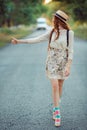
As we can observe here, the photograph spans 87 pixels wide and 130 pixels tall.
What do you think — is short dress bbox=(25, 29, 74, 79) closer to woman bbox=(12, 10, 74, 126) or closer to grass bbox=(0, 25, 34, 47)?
woman bbox=(12, 10, 74, 126)

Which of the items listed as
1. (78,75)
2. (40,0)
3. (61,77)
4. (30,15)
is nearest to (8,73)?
(78,75)

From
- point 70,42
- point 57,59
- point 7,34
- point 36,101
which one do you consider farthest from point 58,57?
point 7,34

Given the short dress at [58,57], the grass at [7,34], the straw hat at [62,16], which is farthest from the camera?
the grass at [7,34]

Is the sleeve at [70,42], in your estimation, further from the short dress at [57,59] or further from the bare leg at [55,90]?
the bare leg at [55,90]

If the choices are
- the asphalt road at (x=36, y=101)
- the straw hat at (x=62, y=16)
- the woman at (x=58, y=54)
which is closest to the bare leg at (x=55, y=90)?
the woman at (x=58, y=54)

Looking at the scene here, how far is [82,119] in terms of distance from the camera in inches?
275

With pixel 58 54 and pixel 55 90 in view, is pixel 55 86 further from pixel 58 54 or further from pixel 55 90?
pixel 58 54

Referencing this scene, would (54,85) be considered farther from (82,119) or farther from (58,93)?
(82,119)

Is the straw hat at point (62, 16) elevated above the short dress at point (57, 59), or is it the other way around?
the straw hat at point (62, 16)

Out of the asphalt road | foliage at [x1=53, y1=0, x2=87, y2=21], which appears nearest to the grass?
foliage at [x1=53, y1=0, x2=87, y2=21]

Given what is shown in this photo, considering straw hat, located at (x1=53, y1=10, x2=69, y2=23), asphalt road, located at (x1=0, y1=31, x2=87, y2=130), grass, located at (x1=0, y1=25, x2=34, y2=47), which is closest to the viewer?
straw hat, located at (x1=53, y1=10, x2=69, y2=23)

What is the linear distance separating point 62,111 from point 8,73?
606 cm

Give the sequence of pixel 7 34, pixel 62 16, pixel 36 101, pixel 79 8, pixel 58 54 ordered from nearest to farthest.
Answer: pixel 62 16
pixel 58 54
pixel 36 101
pixel 79 8
pixel 7 34

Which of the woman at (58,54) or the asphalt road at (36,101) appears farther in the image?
the asphalt road at (36,101)
